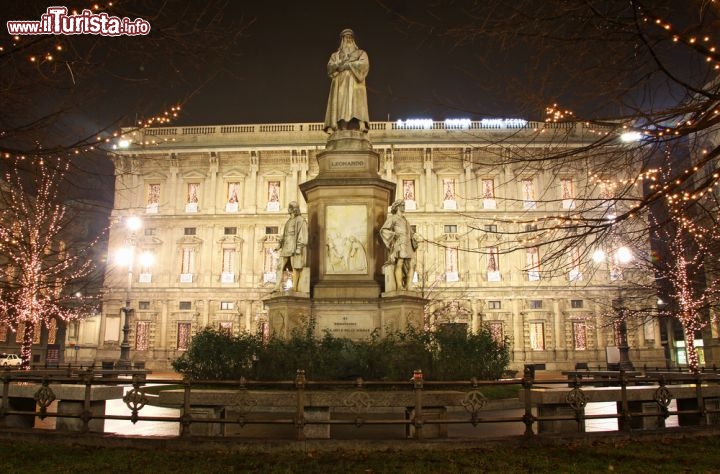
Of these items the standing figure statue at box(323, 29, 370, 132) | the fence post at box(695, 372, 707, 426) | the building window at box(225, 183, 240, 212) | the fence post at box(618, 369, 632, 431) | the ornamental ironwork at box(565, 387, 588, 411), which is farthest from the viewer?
the building window at box(225, 183, 240, 212)

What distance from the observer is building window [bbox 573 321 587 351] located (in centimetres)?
4234

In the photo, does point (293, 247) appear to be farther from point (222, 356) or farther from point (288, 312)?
point (222, 356)

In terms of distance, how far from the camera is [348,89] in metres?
15.2

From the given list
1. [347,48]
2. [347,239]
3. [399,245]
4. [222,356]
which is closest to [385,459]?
[222,356]

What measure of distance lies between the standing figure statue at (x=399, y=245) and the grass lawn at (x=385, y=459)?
20.5 ft

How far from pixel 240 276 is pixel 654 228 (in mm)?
39740

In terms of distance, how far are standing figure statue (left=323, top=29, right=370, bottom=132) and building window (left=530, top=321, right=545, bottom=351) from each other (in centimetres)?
3110

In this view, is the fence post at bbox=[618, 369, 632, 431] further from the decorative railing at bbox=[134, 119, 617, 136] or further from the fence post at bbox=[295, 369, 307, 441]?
the decorative railing at bbox=[134, 119, 617, 136]

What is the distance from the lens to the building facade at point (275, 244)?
4250cm

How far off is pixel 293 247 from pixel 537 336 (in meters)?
32.9

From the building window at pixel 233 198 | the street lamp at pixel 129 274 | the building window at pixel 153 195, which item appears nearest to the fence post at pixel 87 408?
the street lamp at pixel 129 274

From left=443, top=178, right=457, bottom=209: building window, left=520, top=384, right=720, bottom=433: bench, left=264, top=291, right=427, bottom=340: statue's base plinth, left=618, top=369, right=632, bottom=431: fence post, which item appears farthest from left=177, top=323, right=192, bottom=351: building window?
left=618, top=369, right=632, bottom=431: fence post

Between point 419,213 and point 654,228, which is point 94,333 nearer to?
point 419,213

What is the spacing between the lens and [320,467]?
20.8 feet
